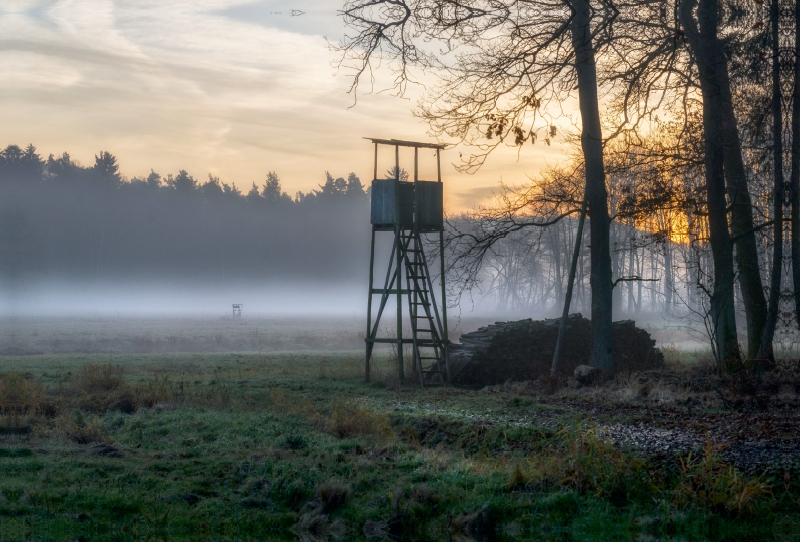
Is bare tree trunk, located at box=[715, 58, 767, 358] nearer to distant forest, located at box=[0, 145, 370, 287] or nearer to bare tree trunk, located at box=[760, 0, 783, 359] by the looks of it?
bare tree trunk, located at box=[760, 0, 783, 359]

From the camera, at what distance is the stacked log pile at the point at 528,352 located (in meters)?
20.2

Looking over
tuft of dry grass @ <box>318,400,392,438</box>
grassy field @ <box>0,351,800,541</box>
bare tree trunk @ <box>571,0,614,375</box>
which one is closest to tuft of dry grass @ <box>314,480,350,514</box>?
grassy field @ <box>0,351,800,541</box>

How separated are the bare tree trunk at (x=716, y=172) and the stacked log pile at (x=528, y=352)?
3.12 meters

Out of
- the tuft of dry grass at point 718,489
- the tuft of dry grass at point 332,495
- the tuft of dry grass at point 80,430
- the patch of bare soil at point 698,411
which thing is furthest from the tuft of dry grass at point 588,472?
the tuft of dry grass at point 80,430

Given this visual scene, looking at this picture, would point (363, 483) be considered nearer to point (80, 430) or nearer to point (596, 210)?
point (80, 430)

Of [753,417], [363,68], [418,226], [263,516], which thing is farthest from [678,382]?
[263,516]

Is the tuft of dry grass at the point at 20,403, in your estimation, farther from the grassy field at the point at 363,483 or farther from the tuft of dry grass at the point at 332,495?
the tuft of dry grass at the point at 332,495

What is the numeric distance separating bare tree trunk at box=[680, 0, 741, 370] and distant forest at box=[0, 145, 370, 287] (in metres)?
79.8

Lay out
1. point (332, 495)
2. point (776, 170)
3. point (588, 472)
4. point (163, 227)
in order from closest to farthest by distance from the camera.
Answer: point (332, 495) → point (588, 472) → point (776, 170) → point (163, 227)

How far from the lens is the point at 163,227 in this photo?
105 meters

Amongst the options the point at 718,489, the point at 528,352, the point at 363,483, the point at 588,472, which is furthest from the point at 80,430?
the point at 528,352

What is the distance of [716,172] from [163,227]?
3866 inches

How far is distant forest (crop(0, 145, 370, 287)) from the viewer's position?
90.6 meters

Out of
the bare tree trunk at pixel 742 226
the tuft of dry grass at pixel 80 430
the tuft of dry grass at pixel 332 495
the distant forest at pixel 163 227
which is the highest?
the distant forest at pixel 163 227
